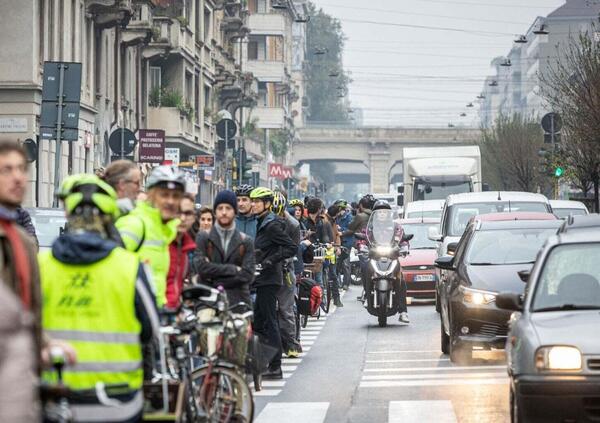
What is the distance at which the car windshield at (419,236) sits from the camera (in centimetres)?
3409

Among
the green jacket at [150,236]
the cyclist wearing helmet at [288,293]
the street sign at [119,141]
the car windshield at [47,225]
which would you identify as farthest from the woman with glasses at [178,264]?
the street sign at [119,141]

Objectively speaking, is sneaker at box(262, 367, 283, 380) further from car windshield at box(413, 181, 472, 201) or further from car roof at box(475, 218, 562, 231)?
car windshield at box(413, 181, 472, 201)

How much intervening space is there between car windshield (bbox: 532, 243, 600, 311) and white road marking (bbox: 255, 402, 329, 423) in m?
2.23

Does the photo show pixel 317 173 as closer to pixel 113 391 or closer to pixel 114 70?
pixel 114 70

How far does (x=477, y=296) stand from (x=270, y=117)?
89647 millimetres

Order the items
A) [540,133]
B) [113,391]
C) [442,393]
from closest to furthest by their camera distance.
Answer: [113,391] < [442,393] < [540,133]

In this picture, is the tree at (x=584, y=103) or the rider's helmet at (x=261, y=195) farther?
the tree at (x=584, y=103)

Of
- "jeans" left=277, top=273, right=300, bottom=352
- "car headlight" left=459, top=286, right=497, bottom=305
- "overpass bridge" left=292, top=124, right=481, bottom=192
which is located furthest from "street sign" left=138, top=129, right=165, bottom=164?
"overpass bridge" left=292, top=124, right=481, bottom=192

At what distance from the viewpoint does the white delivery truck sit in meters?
46.4

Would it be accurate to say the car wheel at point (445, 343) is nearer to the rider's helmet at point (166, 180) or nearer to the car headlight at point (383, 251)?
the car headlight at point (383, 251)

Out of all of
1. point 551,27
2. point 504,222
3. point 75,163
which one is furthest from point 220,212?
point 551,27

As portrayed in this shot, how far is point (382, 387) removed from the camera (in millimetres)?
16562

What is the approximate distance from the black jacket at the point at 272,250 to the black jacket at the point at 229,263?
8.60 ft

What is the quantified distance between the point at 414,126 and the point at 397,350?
109 meters
